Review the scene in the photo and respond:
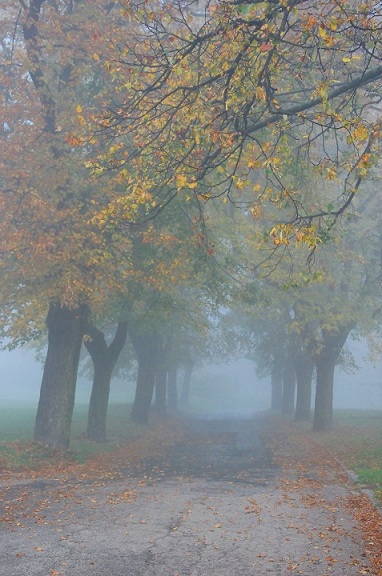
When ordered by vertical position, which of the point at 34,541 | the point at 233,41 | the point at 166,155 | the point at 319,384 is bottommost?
the point at 34,541

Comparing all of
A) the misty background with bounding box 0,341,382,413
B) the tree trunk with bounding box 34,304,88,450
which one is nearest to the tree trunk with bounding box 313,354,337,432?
the tree trunk with bounding box 34,304,88,450

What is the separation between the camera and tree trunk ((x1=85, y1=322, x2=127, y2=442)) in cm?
2459

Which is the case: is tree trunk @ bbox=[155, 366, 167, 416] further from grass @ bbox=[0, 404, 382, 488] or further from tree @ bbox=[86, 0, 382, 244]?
tree @ bbox=[86, 0, 382, 244]

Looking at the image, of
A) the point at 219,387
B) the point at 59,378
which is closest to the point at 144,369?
the point at 59,378

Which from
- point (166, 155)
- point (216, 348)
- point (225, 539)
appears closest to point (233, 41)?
point (166, 155)

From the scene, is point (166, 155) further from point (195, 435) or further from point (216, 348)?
point (216, 348)

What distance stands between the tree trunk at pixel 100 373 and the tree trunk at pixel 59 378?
5149 mm

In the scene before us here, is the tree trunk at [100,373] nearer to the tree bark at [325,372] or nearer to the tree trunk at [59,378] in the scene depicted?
the tree trunk at [59,378]

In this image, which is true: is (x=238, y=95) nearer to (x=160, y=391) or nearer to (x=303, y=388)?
(x=303, y=388)

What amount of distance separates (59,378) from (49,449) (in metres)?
1.84

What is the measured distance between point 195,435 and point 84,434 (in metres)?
6.30

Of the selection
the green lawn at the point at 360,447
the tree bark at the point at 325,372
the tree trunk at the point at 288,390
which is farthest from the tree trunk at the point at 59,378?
the tree trunk at the point at 288,390

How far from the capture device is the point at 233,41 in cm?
953

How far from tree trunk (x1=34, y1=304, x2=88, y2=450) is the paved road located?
3560mm
